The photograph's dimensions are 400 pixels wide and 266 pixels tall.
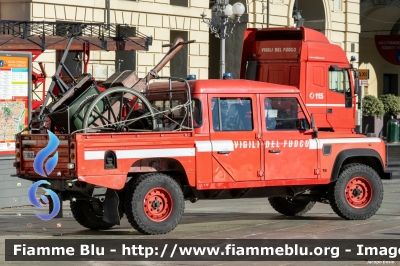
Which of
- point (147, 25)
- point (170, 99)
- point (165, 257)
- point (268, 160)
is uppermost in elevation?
point (147, 25)

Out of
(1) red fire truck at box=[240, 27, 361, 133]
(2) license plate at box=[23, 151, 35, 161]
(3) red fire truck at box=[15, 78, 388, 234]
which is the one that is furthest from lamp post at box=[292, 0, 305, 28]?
→ (2) license plate at box=[23, 151, 35, 161]

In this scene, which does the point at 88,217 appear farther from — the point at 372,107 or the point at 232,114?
the point at 372,107

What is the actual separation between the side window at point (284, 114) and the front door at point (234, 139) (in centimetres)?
27

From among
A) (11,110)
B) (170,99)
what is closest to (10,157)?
(11,110)

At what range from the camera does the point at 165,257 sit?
11.2m

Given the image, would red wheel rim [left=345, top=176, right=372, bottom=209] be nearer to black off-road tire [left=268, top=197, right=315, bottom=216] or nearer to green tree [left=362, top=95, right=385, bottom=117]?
black off-road tire [left=268, top=197, right=315, bottom=216]

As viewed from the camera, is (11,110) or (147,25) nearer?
(11,110)

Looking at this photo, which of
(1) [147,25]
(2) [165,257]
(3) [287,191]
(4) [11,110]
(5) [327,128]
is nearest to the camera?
(2) [165,257]

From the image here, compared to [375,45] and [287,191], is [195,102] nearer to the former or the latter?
[287,191]

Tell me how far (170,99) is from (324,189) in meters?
2.73

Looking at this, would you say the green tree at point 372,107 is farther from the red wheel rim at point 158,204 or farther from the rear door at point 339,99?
the red wheel rim at point 158,204

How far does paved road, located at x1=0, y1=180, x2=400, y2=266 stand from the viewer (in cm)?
1291

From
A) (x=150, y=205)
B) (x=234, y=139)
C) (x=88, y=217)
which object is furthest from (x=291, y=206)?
(x=88, y=217)

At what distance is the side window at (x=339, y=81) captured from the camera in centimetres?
2125
